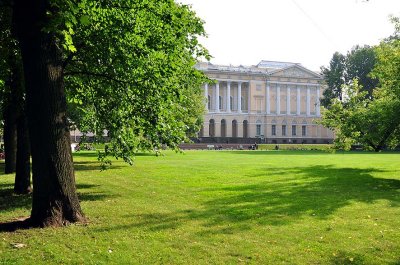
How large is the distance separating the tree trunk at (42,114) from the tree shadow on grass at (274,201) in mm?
1322

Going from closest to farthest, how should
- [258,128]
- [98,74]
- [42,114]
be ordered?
[42,114] < [98,74] < [258,128]

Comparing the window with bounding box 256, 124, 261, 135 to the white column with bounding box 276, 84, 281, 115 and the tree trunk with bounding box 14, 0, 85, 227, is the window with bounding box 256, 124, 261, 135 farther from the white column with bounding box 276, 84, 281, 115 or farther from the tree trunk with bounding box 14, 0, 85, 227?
the tree trunk with bounding box 14, 0, 85, 227

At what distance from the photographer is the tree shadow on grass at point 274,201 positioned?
31.1ft

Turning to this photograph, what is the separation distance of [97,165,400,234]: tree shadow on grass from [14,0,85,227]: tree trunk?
52.1 inches

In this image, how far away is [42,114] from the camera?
8516mm

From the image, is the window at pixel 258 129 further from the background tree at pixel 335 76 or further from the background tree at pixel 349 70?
the background tree at pixel 335 76

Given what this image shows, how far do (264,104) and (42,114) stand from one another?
334ft

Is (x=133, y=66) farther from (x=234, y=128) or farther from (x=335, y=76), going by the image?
(x=234, y=128)

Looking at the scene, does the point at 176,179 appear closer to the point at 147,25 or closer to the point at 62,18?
the point at 147,25

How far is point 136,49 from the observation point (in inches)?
392

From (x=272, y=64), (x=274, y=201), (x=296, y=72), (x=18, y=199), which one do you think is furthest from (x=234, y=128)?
(x=18, y=199)

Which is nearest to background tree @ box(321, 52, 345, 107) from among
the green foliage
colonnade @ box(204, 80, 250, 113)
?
colonnade @ box(204, 80, 250, 113)

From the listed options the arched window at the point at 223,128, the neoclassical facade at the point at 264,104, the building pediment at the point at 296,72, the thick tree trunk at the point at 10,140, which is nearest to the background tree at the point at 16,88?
the thick tree trunk at the point at 10,140

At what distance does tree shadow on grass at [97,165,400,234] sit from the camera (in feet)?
31.1
